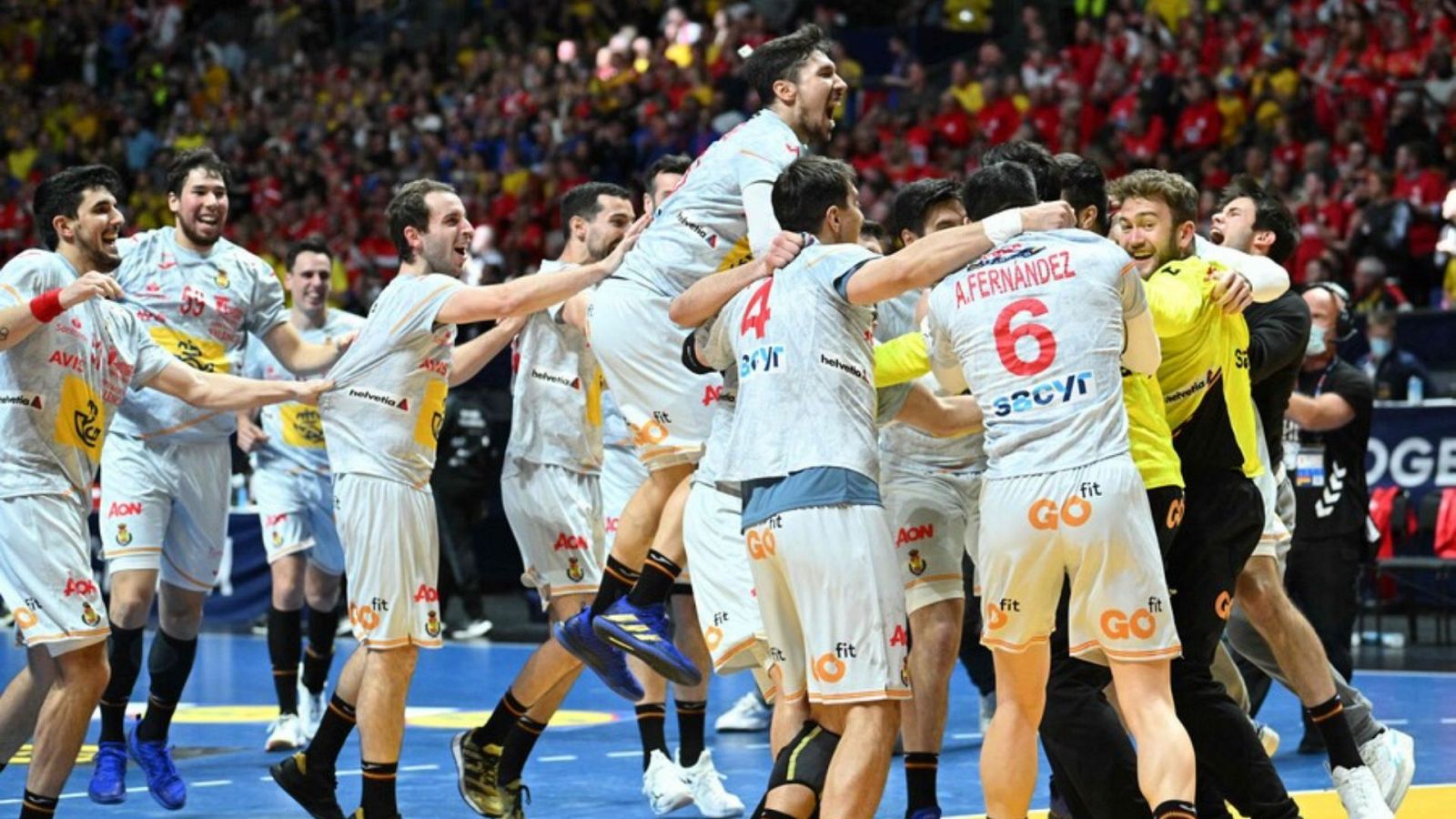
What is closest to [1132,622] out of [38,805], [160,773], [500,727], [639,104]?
[500,727]

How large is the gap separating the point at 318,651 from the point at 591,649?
397 centimetres

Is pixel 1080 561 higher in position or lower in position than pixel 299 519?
higher

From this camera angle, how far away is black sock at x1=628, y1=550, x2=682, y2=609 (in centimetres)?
740

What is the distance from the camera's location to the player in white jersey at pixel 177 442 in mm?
9383

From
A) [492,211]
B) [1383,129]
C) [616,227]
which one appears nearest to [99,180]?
[616,227]

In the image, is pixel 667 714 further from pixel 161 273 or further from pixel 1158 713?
pixel 1158 713

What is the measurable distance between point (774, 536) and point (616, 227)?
10.7ft

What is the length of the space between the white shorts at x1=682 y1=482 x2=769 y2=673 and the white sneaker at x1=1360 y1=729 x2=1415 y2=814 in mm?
2495

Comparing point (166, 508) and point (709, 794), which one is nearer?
point (709, 794)

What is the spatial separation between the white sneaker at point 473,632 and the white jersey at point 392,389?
8.40 metres

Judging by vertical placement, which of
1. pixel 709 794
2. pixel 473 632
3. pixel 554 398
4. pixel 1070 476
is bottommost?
pixel 473 632

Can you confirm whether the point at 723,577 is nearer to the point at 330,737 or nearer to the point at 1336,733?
the point at 330,737

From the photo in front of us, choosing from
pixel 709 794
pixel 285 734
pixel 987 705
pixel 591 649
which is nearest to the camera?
pixel 591 649

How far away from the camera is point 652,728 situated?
8.78m
